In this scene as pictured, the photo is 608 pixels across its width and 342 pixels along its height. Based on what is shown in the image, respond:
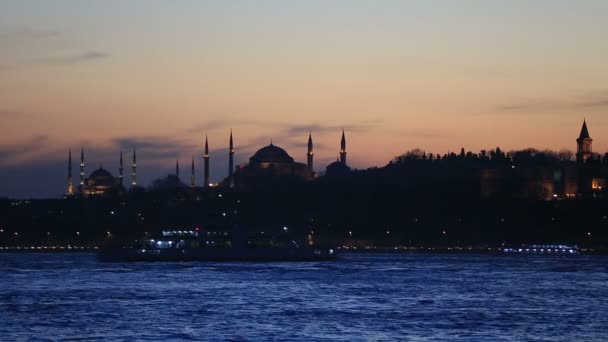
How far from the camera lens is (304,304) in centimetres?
5688

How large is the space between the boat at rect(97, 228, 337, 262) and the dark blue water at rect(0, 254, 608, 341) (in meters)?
16.3

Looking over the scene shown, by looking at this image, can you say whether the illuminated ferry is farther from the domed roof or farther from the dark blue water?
the domed roof

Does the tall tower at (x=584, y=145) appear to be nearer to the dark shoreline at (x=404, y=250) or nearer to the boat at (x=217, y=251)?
the dark shoreline at (x=404, y=250)

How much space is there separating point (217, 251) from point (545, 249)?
3805 centimetres

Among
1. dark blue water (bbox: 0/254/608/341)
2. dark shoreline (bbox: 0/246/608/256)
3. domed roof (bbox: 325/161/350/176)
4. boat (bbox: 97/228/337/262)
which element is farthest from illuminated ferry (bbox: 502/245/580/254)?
domed roof (bbox: 325/161/350/176)

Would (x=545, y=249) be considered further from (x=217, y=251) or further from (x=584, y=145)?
(x=584, y=145)

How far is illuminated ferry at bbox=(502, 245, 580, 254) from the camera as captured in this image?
129 metres

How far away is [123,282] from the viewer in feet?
237

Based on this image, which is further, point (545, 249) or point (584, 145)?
point (584, 145)

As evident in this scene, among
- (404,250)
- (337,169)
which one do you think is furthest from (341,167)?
(404,250)

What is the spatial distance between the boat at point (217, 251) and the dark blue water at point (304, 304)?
640 inches

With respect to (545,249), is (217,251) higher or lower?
higher

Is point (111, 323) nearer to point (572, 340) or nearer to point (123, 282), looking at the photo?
point (572, 340)

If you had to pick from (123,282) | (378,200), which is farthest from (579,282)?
(378,200)
